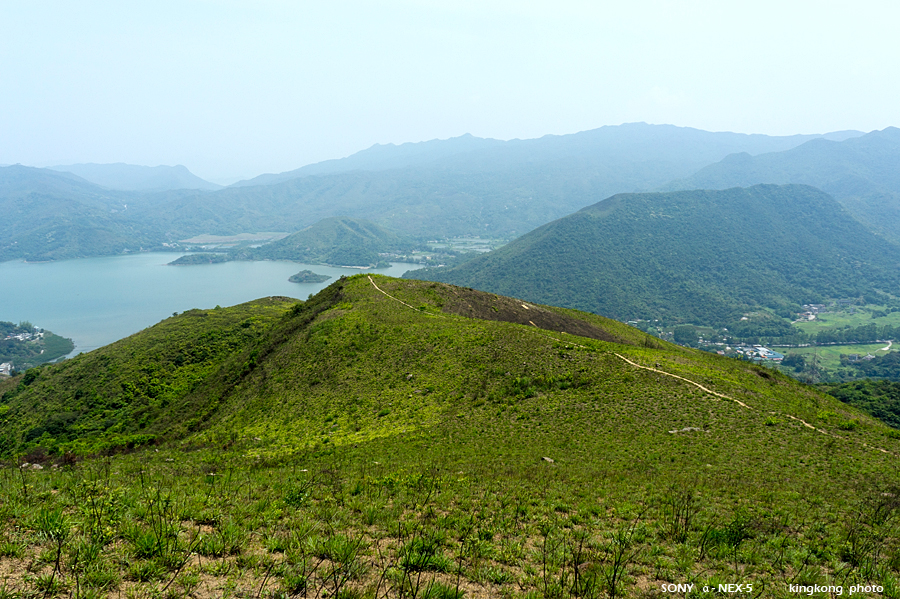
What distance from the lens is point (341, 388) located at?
27.0m

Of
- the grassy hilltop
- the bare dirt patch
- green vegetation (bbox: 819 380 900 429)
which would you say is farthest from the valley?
green vegetation (bbox: 819 380 900 429)

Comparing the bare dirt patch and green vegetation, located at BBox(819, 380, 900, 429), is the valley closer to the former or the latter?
the bare dirt patch

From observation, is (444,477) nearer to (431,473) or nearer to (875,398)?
(431,473)

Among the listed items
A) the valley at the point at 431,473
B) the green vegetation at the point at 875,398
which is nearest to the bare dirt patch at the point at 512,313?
the valley at the point at 431,473

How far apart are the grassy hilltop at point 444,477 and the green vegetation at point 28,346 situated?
428ft

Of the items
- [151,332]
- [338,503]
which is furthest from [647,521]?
[151,332]

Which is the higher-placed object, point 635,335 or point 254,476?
point 254,476

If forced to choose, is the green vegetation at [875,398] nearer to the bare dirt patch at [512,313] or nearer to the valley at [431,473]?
the valley at [431,473]

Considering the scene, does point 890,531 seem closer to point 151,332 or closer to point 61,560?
point 61,560

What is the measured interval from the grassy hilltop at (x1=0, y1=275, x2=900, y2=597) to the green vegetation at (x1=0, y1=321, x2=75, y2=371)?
130459mm

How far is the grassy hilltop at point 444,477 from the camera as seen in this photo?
672 centimetres

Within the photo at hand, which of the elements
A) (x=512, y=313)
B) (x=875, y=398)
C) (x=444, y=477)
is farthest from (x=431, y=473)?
(x=875, y=398)

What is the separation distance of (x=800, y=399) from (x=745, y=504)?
61.4 feet

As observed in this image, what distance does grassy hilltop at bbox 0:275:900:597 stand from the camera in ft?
22.0
